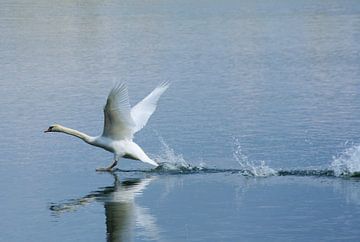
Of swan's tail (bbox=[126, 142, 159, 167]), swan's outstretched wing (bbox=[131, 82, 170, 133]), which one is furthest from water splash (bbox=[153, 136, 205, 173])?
swan's outstretched wing (bbox=[131, 82, 170, 133])

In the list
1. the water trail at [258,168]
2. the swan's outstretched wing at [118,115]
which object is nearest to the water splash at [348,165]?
the water trail at [258,168]

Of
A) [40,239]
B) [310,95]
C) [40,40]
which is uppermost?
[40,40]

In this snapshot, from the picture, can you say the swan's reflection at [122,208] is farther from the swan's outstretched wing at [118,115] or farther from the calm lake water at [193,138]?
the swan's outstretched wing at [118,115]

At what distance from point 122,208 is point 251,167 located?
10.7ft

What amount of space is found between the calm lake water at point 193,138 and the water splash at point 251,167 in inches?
1.4

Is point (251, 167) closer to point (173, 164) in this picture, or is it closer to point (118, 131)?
point (173, 164)

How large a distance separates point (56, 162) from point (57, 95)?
871 centimetres

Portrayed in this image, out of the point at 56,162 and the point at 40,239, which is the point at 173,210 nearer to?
the point at 40,239

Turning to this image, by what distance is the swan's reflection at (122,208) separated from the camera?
47.5ft

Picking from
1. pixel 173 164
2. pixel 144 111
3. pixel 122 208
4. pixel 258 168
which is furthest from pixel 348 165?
pixel 122 208

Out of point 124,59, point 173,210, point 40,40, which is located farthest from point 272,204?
point 40,40

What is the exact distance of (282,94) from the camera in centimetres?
2756

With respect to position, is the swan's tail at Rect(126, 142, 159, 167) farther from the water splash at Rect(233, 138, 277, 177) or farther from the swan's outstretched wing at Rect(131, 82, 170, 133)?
the water splash at Rect(233, 138, 277, 177)

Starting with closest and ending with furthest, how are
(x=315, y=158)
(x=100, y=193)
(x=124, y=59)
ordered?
(x=100, y=193)
(x=315, y=158)
(x=124, y=59)
